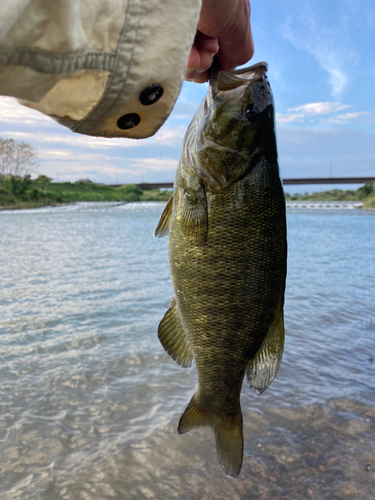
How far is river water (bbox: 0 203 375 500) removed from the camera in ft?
11.5

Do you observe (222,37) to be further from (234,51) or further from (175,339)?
(175,339)

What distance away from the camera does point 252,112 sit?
1847mm

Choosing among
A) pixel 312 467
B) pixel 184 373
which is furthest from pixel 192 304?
pixel 184 373

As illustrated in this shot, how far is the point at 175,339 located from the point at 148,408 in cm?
295

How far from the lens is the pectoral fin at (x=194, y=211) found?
1819 mm

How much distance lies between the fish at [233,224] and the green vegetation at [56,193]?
191ft

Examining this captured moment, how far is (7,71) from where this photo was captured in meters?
0.98

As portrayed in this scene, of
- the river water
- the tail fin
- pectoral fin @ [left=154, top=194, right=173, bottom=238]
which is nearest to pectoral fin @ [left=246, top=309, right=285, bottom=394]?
the tail fin

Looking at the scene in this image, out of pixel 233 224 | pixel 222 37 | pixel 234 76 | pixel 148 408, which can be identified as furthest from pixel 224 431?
pixel 148 408

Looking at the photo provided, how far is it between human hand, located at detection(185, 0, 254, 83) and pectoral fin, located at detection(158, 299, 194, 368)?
45.5 inches

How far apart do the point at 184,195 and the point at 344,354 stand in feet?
17.5

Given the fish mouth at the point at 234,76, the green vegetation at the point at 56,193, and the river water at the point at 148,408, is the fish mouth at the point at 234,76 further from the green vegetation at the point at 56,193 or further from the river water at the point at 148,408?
the green vegetation at the point at 56,193

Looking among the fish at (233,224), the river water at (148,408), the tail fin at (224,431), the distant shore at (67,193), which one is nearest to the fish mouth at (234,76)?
the fish at (233,224)

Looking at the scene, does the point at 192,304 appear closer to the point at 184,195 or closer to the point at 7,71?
→ the point at 184,195
